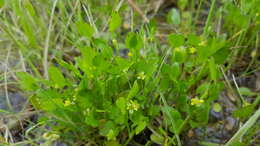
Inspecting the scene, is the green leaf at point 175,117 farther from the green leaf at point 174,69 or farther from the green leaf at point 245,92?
the green leaf at point 245,92

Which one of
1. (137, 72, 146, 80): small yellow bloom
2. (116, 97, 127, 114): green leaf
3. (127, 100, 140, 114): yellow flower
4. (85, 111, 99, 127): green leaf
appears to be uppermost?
(137, 72, 146, 80): small yellow bloom

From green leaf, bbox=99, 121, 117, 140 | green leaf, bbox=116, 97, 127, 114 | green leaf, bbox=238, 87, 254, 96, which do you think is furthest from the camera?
green leaf, bbox=238, 87, 254, 96

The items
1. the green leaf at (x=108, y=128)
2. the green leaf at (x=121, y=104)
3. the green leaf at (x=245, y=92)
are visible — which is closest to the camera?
the green leaf at (x=121, y=104)

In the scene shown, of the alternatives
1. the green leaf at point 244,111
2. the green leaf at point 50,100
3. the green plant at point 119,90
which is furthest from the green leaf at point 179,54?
the green leaf at point 50,100

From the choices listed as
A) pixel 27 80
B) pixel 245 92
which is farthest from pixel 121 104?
pixel 245 92

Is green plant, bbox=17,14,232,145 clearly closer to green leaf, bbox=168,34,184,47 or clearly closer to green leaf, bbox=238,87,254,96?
green leaf, bbox=168,34,184,47

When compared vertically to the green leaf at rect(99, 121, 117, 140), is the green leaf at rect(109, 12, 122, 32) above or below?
above

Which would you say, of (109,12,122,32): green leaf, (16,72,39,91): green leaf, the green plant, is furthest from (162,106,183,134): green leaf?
(16,72,39,91): green leaf

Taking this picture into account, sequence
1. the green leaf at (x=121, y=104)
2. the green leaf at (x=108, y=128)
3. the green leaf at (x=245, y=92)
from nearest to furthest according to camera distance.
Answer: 1. the green leaf at (x=121, y=104)
2. the green leaf at (x=108, y=128)
3. the green leaf at (x=245, y=92)

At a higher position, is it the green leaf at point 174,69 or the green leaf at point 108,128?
the green leaf at point 174,69
